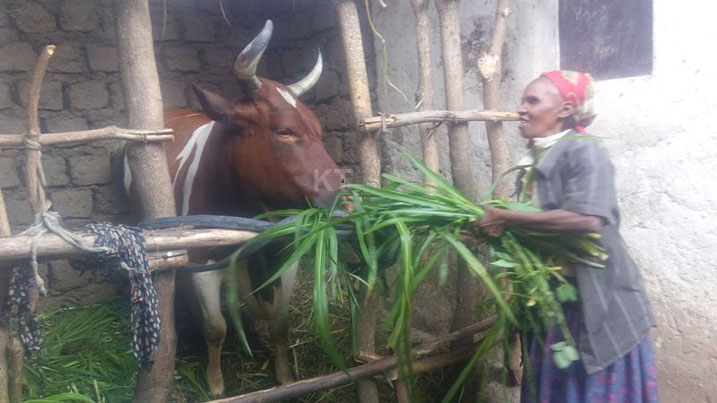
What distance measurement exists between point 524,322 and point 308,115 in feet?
4.78

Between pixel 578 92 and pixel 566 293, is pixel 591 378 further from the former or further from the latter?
pixel 578 92

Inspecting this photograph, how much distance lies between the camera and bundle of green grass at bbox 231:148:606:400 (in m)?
2.15

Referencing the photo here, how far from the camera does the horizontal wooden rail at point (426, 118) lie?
9.37ft

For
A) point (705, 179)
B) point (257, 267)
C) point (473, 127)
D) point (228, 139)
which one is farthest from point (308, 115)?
point (705, 179)

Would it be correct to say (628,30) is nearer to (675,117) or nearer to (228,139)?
(675,117)

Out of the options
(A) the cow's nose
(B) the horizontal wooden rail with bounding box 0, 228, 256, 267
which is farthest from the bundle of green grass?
(A) the cow's nose

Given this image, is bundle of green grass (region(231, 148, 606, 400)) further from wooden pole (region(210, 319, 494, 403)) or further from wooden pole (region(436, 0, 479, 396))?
wooden pole (region(436, 0, 479, 396))

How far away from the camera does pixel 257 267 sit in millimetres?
3260

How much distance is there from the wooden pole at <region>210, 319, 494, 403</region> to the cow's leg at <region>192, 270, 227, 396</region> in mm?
705

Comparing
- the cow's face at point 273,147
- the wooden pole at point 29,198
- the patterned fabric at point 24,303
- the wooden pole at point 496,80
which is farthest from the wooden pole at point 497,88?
the patterned fabric at point 24,303

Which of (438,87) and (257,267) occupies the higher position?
(438,87)

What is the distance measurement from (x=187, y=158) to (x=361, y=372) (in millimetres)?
1647

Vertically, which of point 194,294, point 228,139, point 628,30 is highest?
point 628,30

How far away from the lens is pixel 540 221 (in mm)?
2070
